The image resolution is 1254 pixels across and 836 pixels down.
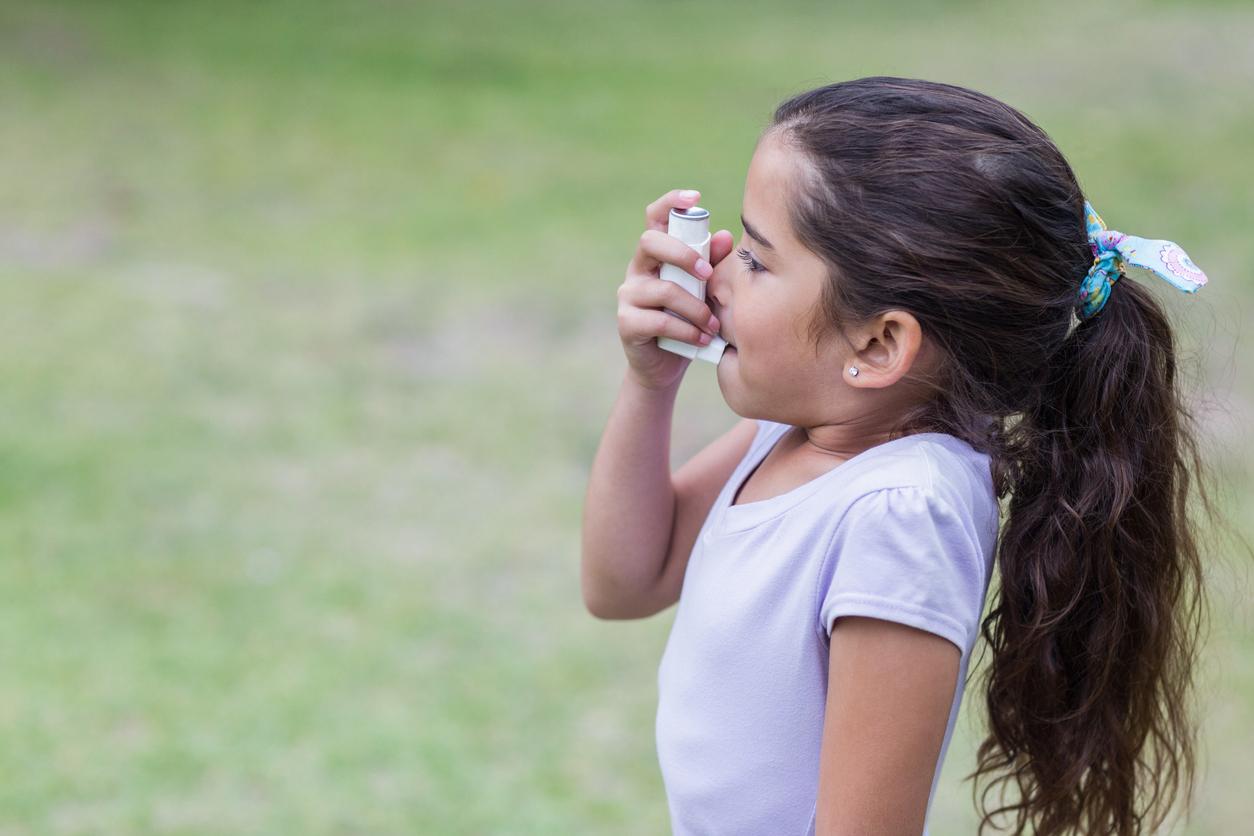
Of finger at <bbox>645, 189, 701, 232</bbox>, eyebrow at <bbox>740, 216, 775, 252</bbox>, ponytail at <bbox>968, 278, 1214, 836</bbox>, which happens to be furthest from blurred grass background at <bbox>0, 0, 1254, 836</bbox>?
eyebrow at <bbox>740, 216, 775, 252</bbox>

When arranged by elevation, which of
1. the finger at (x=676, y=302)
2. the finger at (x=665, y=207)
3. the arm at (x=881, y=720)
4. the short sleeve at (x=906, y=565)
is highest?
the finger at (x=665, y=207)

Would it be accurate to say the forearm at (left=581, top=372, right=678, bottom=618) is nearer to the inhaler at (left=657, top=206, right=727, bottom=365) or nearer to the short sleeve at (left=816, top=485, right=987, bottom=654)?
the inhaler at (left=657, top=206, right=727, bottom=365)

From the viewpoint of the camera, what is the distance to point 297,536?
3.99 metres

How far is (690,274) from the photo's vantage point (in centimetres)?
135

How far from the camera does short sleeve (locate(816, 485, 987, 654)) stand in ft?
3.79

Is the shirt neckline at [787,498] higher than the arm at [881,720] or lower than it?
higher

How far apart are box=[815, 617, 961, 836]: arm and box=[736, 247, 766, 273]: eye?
348mm

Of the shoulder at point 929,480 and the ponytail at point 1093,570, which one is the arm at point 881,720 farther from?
the ponytail at point 1093,570

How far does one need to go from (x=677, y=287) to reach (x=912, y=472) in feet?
1.03

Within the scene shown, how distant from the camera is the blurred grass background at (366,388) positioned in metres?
3.12

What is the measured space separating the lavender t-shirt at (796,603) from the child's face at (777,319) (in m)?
0.08

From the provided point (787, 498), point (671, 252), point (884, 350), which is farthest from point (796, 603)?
point (671, 252)

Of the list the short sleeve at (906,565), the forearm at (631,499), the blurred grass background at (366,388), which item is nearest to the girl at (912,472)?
the short sleeve at (906,565)

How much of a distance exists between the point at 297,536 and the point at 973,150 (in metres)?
3.11
